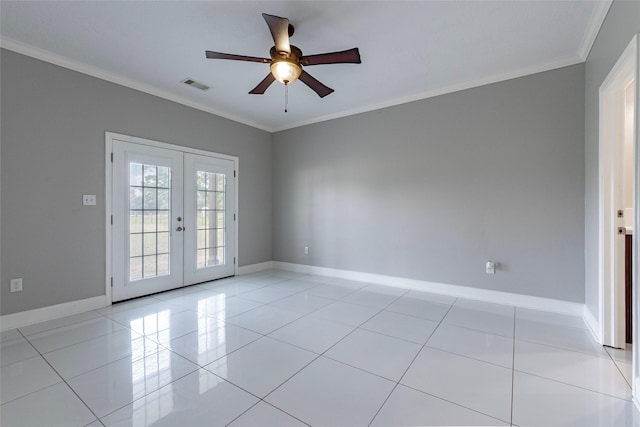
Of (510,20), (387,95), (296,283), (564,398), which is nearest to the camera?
(564,398)

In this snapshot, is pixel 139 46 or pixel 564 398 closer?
pixel 564 398

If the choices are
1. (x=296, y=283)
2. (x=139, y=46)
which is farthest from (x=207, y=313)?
(x=139, y=46)

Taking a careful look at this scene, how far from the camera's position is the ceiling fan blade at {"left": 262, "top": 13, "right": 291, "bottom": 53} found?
2.03m

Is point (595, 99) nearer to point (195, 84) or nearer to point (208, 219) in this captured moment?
point (195, 84)

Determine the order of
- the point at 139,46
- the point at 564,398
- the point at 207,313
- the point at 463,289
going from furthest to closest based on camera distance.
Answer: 1. the point at 463,289
2. the point at 207,313
3. the point at 139,46
4. the point at 564,398

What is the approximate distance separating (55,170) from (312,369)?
3.41m

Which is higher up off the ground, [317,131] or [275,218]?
[317,131]

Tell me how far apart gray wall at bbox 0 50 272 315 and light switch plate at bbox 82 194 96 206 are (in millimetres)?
48

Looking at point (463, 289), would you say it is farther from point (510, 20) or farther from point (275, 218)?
point (275, 218)

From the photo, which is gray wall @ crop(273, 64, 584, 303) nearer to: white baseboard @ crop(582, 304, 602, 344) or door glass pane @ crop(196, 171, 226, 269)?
white baseboard @ crop(582, 304, 602, 344)

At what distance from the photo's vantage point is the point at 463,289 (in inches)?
143

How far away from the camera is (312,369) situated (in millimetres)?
2023

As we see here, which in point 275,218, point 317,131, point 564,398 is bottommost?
point 564,398

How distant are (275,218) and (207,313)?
2701 millimetres
